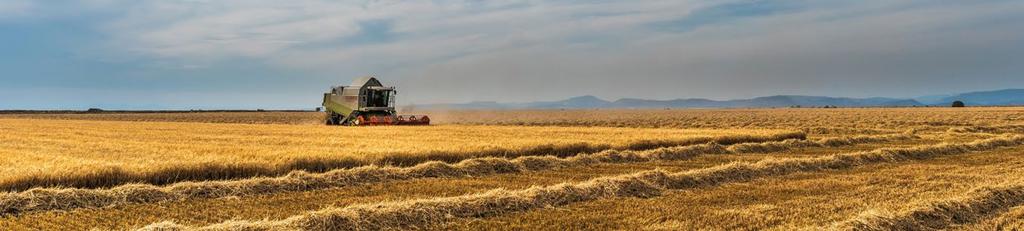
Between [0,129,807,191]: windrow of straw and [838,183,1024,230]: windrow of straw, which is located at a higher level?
[0,129,807,191]: windrow of straw

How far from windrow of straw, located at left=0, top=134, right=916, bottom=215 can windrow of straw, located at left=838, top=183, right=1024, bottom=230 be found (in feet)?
20.7

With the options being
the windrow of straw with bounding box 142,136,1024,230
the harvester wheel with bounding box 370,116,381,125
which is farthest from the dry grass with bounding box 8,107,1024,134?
the windrow of straw with bounding box 142,136,1024,230

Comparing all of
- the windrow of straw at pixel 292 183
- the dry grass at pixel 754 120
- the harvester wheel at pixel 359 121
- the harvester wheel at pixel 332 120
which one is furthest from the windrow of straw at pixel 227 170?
the harvester wheel at pixel 332 120

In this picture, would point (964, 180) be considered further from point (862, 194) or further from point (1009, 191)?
point (862, 194)

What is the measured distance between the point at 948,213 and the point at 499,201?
4.57 m

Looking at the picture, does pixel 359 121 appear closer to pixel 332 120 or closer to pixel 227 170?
pixel 332 120

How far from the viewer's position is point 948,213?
25.2ft

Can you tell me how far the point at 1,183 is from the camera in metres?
8.65

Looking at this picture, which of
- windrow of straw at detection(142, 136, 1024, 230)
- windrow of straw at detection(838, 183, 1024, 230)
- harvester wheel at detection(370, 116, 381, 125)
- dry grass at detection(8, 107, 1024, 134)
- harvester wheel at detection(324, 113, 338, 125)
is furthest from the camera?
dry grass at detection(8, 107, 1024, 134)

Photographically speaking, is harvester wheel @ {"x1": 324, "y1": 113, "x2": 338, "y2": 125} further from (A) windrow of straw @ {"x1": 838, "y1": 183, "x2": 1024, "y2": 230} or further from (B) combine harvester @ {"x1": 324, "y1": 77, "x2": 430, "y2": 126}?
(A) windrow of straw @ {"x1": 838, "y1": 183, "x2": 1024, "y2": 230}

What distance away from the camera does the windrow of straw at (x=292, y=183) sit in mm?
8125

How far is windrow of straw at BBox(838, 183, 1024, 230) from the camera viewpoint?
22.8 ft

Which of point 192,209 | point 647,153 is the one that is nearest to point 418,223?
point 192,209

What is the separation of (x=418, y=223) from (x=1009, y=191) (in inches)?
284
